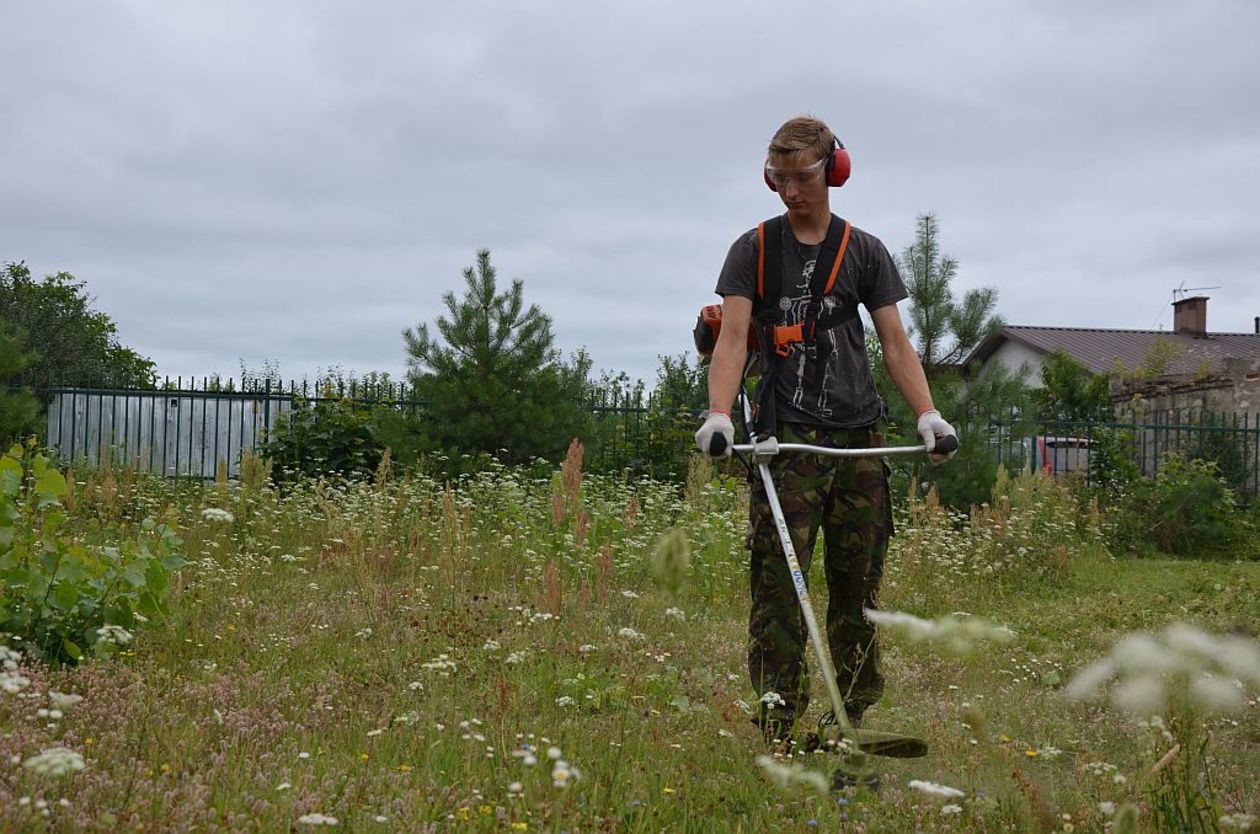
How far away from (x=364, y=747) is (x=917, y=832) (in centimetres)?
157

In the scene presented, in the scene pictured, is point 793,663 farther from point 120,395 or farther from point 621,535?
point 120,395

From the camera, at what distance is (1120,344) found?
38.7 m

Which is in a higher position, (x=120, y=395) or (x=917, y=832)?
(x=120, y=395)

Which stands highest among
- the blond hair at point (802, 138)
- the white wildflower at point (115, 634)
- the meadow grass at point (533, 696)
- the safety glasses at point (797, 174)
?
the blond hair at point (802, 138)

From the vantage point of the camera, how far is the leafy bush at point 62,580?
4.15 metres

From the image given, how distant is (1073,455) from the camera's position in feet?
56.2

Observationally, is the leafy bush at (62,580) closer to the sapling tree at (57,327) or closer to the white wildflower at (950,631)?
the white wildflower at (950,631)

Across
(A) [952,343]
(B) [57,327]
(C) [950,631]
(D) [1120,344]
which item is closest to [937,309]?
(A) [952,343]

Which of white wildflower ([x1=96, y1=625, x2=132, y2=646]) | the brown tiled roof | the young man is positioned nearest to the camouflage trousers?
the young man

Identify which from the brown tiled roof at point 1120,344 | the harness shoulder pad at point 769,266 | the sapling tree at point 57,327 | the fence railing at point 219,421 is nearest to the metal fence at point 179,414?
the fence railing at point 219,421

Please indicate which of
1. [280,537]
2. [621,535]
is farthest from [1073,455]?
[280,537]

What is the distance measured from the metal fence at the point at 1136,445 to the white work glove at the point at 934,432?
9877mm

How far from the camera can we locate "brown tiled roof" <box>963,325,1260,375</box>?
1301 inches

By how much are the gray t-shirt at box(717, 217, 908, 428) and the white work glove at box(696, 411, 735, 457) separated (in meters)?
0.43
